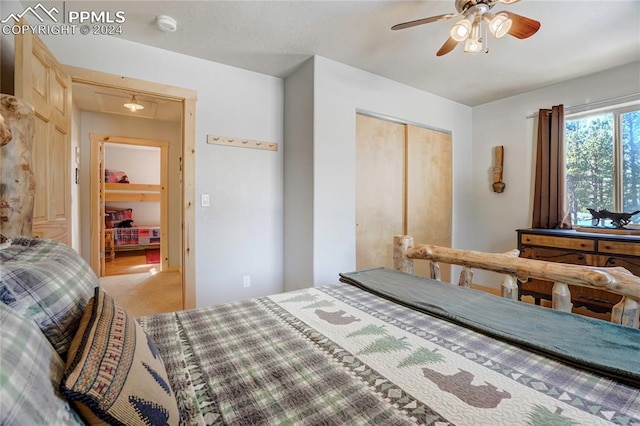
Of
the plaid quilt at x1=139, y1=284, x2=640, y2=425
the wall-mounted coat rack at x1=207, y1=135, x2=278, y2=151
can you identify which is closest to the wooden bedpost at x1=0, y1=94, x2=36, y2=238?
the plaid quilt at x1=139, y1=284, x2=640, y2=425

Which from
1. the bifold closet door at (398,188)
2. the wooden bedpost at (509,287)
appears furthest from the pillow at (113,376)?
the bifold closet door at (398,188)

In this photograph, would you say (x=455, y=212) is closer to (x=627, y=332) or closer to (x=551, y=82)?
(x=551, y=82)

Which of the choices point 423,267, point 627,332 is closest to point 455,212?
point 423,267

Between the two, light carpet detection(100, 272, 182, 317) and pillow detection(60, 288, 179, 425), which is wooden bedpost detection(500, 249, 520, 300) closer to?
pillow detection(60, 288, 179, 425)

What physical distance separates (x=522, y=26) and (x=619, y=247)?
211 centimetres

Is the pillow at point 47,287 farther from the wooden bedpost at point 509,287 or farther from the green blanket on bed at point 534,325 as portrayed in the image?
the wooden bedpost at point 509,287

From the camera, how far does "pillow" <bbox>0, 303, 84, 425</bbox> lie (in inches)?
15.7

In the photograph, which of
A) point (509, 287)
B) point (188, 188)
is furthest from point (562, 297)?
point (188, 188)

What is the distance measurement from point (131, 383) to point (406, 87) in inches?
142

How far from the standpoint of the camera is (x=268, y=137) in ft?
10.0

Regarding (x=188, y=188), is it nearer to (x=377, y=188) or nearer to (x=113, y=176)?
(x=377, y=188)

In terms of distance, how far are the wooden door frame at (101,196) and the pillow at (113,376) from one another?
417 centimetres

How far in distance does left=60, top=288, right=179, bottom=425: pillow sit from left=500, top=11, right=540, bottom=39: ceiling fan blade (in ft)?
7.57

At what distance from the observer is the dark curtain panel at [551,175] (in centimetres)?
322
